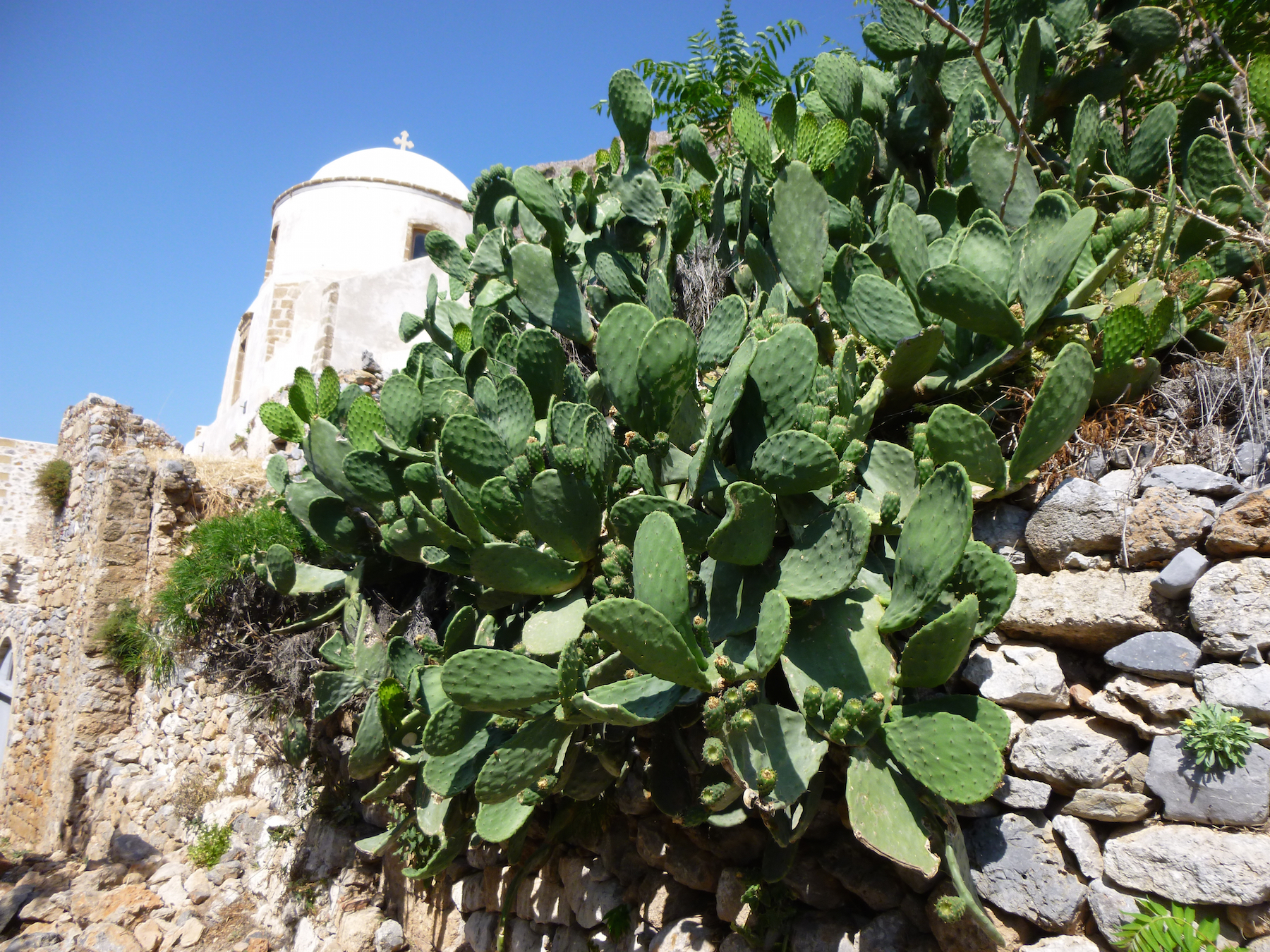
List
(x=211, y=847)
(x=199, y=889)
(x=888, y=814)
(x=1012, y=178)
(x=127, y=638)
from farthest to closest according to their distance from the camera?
(x=127, y=638) → (x=211, y=847) → (x=199, y=889) → (x=1012, y=178) → (x=888, y=814)

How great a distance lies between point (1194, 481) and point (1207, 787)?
0.70 meters

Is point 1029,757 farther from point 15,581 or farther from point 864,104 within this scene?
point 15,581

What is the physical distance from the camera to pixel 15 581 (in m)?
9.84

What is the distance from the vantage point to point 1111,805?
5.44ft

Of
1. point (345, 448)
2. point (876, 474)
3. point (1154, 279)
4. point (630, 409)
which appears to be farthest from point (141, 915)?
point (1154, 279)

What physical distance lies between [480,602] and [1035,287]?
6.09 feet

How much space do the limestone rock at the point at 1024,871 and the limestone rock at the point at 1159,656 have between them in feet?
1.30

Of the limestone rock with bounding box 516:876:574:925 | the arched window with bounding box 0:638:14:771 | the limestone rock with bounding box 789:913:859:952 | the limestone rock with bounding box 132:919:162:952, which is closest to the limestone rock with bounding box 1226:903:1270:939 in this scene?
the limestone rock with bounding box 789:913:859:952

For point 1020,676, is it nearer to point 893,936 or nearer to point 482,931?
point 893,936

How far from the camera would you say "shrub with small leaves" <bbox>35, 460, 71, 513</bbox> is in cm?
880

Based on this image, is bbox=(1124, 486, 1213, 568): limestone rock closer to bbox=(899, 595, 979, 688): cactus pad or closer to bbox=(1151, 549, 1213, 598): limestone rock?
bbox=(1151, 549, 1213, 598): limestone rock

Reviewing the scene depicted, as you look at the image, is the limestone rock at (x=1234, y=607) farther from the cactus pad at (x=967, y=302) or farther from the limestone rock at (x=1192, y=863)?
the cactus pad at (x=967, y=302)

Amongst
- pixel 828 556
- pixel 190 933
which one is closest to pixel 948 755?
pixel 828 556

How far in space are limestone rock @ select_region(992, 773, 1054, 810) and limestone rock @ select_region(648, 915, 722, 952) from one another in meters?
0.87
